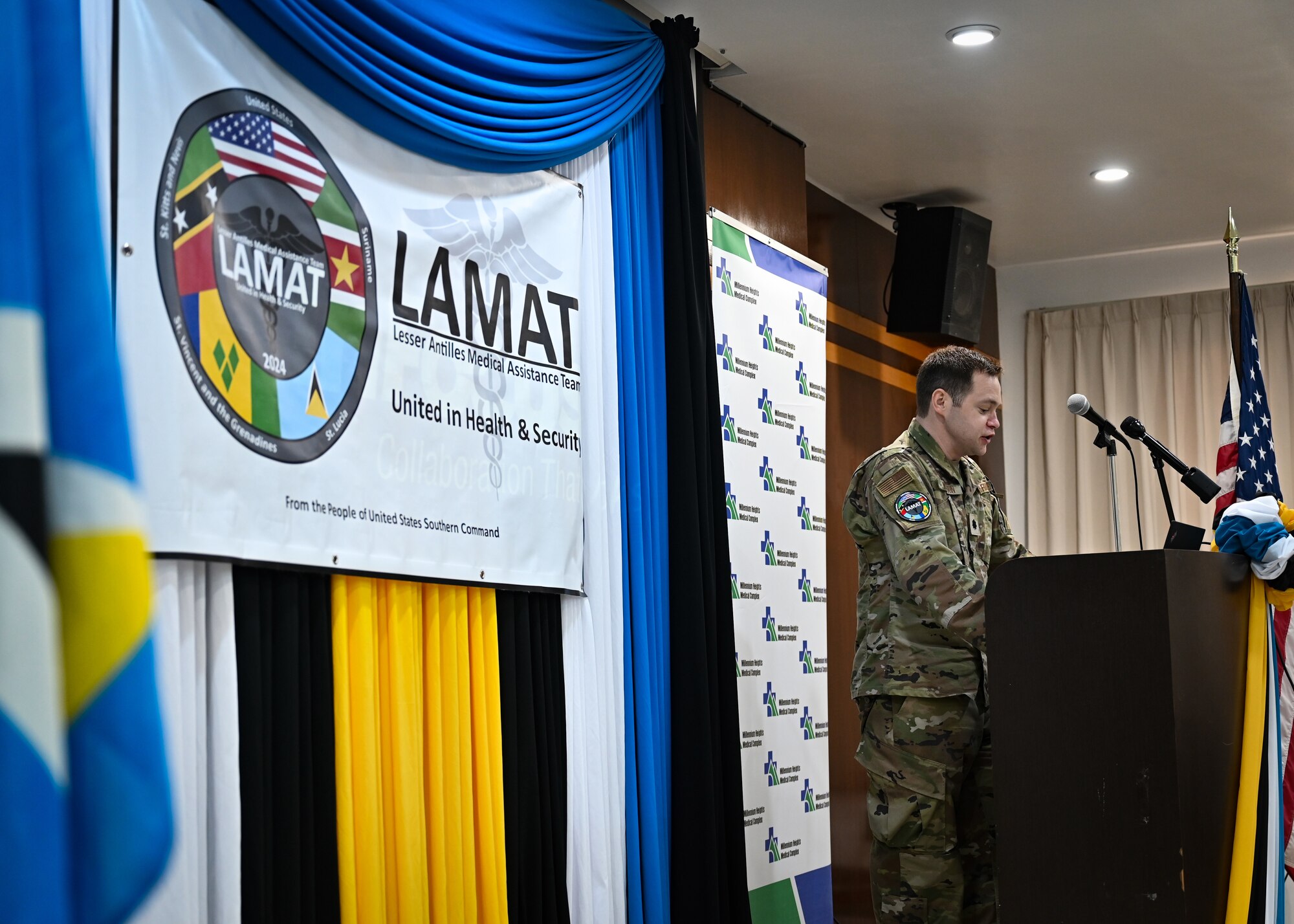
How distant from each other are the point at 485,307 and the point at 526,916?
4.29ft

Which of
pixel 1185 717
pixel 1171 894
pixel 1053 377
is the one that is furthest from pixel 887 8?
pixel 1053 377

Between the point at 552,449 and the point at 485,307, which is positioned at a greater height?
the point at 485,307

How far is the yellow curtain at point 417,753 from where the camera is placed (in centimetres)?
221

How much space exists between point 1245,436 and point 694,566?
152 centimetres

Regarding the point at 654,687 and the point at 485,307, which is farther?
the point at 654,687

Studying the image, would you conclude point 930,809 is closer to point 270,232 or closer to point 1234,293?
point 1234,293

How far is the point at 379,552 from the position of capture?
2.31m

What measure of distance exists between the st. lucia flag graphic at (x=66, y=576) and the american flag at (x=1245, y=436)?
10.3 ft

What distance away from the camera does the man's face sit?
126 inches

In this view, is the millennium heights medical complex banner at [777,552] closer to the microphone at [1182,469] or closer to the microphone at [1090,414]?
the microphone at [1090,414]

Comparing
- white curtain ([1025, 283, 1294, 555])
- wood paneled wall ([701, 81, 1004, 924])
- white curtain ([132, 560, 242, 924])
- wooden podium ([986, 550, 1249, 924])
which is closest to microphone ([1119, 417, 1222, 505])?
wooden podium ([986, 550, 1249, 924])

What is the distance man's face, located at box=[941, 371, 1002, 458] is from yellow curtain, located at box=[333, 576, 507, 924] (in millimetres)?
1344

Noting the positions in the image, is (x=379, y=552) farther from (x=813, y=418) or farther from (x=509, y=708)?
(x=813, y=418)

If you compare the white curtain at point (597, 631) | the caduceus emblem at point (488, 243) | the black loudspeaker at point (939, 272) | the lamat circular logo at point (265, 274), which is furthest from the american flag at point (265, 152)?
the black loudspeaker at point (939, 272)
